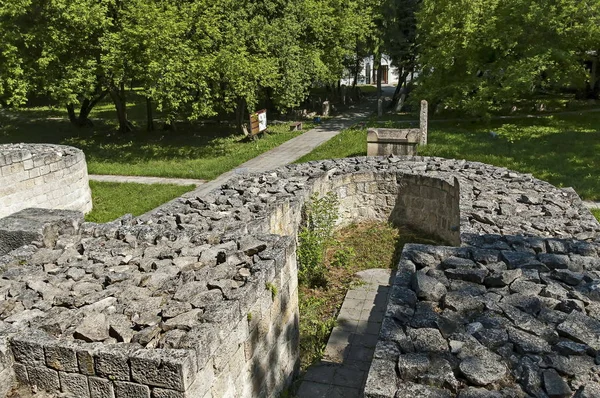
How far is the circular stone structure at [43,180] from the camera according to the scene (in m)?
10.2

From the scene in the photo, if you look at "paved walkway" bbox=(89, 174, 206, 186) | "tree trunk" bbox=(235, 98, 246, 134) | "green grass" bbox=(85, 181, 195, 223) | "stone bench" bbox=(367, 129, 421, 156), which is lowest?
"green grass" bbox=(85, 181, 195, 223)

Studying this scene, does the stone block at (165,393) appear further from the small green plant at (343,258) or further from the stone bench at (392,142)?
the stone bench at (392,142)

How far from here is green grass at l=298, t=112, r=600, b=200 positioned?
13320 mm

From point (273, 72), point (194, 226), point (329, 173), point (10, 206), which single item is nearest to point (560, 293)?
point (194, 226)

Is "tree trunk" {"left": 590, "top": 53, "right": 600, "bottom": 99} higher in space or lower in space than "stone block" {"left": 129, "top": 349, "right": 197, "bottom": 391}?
higher

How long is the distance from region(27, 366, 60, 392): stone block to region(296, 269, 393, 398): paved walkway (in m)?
2.45

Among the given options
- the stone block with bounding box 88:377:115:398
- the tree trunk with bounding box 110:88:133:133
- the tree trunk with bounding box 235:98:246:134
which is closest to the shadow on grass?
the tree trunk with bounding box 235:98:246:134

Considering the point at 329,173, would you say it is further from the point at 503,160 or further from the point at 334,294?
the point at 503,160

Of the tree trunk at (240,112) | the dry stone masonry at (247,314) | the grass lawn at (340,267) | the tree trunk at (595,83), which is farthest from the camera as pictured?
the tree trunk at (595,83)

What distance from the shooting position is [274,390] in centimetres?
480

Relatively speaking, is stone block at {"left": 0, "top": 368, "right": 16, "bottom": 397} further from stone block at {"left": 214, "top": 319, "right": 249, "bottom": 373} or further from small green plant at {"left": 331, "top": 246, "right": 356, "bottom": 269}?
small green plant at {"left": 331, "top": 246, "right": 356, "bottom": 269}

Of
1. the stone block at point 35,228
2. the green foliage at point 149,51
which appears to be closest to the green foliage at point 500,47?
the green foliage at point 149,51

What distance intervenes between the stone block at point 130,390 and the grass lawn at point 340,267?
8.50ft

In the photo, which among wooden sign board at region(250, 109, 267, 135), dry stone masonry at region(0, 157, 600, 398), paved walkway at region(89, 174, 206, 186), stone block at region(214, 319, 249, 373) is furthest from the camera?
wooden sign board at region(250, 109, 267, 135)
